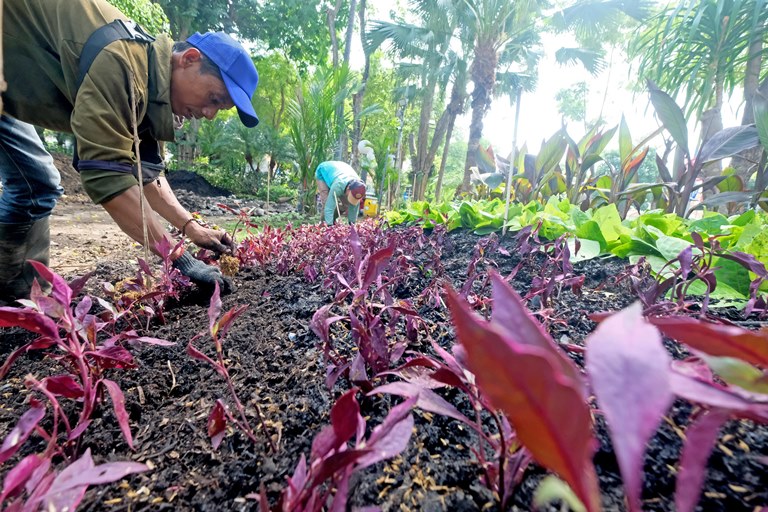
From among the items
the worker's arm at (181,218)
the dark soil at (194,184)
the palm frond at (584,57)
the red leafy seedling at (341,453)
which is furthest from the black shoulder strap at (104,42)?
the palm frond at (584,57)

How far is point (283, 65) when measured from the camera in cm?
1581

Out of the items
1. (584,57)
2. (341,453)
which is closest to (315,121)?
(341,453)

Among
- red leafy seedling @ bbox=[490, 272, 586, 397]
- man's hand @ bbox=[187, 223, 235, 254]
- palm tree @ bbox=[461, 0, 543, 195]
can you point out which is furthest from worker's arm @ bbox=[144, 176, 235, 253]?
palm tree @ bbox=[461, 0, 543, 195]

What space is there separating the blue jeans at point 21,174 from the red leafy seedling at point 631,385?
250cm

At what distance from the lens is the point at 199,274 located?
1.63 m

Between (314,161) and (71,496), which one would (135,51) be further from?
(314,161)

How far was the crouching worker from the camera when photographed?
18.0 feet

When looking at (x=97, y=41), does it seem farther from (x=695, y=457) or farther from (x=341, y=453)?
(x=695, y=457)

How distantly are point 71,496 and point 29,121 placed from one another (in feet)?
7.19

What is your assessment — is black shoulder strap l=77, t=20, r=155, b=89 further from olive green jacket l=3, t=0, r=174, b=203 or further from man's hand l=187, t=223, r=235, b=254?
man's hand l=187, t=223, r=235, b=254

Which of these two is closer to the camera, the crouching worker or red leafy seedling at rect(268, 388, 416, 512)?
red leafy seedling at rect(268, 388, 416, 512)

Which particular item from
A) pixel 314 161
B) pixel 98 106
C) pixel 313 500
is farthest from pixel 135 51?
pixel 314 161

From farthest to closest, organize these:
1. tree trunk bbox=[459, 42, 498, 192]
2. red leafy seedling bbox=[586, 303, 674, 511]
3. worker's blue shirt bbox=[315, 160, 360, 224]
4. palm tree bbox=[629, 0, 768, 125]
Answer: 1. tree trunk bbox=[459, 42, 498, 192]
2. worker's blue shirt bbox=[315, 160, 360, 224]
3. palm tree bbox=[629, 0, 768, 125]
4. red leafy seedling bbox=[586, 303, 674, 511]

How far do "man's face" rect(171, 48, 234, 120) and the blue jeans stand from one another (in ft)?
2.29
